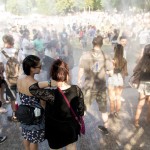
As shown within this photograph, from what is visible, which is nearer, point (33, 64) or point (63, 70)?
point (63, 70)

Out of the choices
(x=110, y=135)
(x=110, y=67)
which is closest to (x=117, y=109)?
(x=110, y=135)

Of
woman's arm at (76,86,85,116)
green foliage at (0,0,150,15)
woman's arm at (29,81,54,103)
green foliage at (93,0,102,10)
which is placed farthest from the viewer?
green foliage at (93,0,102,10)

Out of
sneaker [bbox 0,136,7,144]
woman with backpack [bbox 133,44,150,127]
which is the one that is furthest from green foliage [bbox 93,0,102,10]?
sneaker [bbox 0,136,7,144]

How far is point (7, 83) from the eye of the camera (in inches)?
236

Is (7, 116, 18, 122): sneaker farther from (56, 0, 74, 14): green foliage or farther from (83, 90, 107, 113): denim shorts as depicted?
(56, 0, 74, 14): green foliage

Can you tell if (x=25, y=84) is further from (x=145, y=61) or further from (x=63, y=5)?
(x=63, y=5)

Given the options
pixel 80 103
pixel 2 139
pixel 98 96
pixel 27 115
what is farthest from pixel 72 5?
pixel 80 103

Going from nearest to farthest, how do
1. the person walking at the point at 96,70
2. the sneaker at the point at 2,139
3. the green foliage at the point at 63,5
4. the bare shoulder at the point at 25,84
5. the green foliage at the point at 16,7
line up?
1. the bare shoulder at the point at 25,84
2. the person walking at the point at 96,70
3. the sneaker at the point at 2,139
4. the green foliage at the point at 63,5
5. the green foliage at the point at 16,7

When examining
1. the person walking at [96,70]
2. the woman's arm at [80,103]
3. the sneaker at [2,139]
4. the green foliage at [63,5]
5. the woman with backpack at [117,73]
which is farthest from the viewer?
the green foliage at [63,5]

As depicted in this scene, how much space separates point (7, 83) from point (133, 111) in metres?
2.78

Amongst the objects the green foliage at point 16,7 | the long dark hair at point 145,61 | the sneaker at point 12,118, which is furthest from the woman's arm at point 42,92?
the green foliage at point 16,7

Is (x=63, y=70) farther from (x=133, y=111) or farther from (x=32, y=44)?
(x=32, y=44)

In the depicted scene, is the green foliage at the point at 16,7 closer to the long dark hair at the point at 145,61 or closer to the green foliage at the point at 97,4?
the green foliage at the point at 97,4

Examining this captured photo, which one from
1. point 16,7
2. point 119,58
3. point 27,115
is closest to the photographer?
point 27,115
